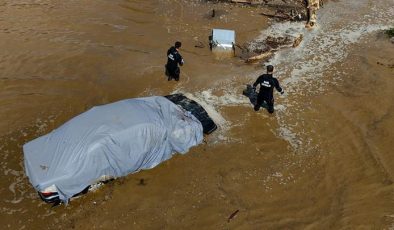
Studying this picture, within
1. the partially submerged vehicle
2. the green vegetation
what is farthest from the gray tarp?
the green vegetation

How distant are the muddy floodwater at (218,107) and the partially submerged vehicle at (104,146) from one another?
53 cm

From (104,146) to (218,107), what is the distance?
4.24 m

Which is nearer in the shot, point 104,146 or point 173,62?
point 104,146

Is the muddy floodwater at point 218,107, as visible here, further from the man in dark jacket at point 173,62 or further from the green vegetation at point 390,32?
the green vegetation at point 390,32

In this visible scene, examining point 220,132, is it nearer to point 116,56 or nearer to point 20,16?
point 116,56

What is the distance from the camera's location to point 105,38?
46.2ft

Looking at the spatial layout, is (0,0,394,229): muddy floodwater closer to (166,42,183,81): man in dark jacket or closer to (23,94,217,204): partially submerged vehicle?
(166,42,183,81): man in dark jacket

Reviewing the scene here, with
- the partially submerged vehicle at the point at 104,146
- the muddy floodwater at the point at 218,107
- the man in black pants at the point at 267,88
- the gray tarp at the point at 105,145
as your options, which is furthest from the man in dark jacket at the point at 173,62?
the gray tarp at the point at 105,145

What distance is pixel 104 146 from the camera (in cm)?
743

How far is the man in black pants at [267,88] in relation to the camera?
990 cm

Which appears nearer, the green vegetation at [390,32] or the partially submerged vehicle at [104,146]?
the partially submerged vehicle at [104,146]

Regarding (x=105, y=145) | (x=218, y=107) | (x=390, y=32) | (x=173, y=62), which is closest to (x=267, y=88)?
(x=218, y=107)

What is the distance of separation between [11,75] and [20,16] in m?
4.38

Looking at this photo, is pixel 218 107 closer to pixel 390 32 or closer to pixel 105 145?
pixel 105 145
